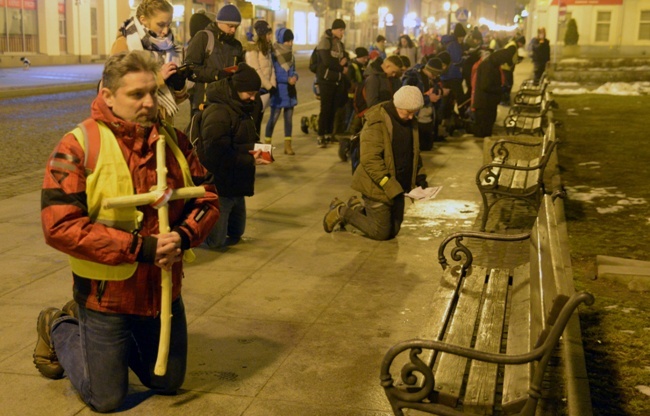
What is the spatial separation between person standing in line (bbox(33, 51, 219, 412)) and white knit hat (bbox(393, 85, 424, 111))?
3453 mm

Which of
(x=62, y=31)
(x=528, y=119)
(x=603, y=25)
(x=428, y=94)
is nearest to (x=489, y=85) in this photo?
(x=528, y=119)

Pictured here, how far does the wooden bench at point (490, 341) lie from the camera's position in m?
3.57

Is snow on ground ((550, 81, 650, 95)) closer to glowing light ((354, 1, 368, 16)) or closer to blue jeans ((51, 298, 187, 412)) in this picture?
blue jeans ((51, 298, 187, 412))

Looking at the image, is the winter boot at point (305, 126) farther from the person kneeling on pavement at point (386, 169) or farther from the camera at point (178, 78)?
the camera at point (178, 78)

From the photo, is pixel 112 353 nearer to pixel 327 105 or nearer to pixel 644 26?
pixel 327 105

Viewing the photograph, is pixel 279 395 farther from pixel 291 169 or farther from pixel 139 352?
pixel 291 169

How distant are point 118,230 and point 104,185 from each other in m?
0.20

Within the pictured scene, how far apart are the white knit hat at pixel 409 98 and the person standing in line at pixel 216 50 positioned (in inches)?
102

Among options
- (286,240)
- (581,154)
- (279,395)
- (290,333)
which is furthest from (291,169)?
(279,395)

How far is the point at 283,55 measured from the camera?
1295cm

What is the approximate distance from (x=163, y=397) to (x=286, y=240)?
348cm

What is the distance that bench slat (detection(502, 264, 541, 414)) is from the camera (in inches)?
151

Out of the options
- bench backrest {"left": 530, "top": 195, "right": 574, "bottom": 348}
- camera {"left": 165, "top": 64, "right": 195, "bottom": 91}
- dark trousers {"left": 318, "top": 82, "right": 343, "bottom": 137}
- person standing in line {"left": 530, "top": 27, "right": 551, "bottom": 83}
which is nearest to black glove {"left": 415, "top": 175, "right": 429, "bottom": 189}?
camera {"left": 165, "top": 64, "right": 195, "bottom": 91}

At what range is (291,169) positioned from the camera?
460 inches
